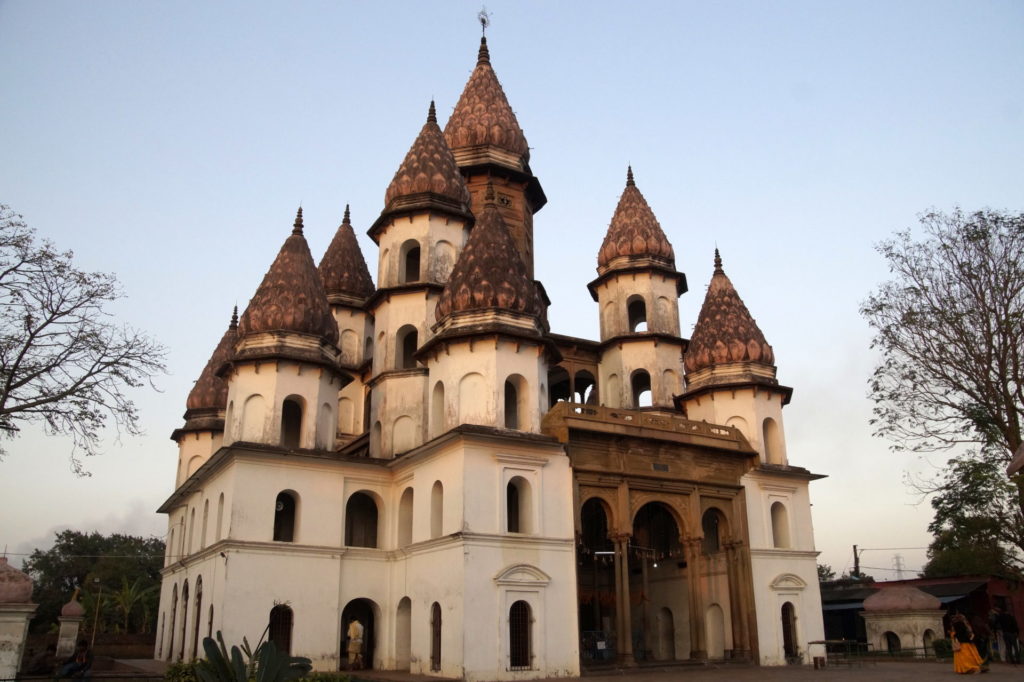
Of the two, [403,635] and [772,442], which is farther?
[772,442]

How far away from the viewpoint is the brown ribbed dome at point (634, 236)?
33469 millimetres

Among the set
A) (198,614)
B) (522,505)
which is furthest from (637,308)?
(198,614)

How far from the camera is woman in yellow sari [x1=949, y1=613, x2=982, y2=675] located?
64.7ft

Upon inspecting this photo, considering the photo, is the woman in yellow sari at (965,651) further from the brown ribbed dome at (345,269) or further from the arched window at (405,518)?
the brown ribbed dome at (345,269)

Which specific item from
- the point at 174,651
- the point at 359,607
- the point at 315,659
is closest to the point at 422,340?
the point at 359,607

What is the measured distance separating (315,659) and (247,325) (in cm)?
986

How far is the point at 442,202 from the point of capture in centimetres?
2981

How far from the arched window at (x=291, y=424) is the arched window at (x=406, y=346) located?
3518 millimetres

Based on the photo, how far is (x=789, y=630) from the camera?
26781mm

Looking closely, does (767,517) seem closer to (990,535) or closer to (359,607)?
(990,535)

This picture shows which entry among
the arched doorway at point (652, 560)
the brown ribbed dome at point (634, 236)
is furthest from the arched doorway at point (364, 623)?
the brown ribbed dome at point (634, 236)

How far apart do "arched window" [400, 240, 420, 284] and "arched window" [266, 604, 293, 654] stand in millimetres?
11535

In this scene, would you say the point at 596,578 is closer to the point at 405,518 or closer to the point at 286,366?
the point at 405,518

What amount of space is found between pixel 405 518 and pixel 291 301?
291 inches
